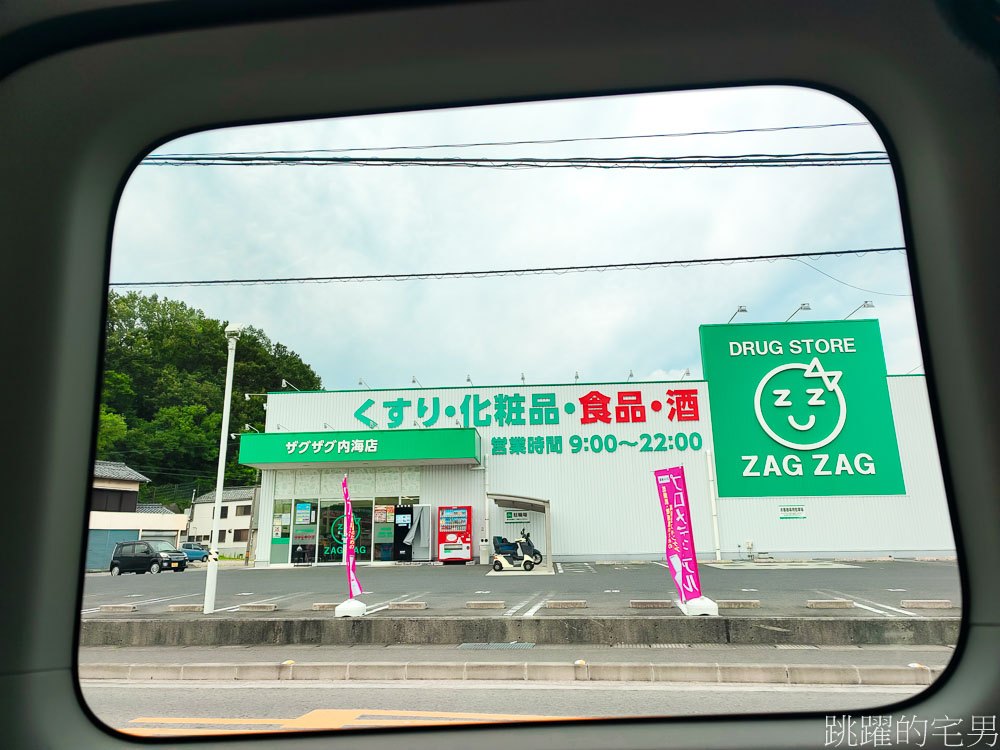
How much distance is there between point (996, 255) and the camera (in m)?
1.19

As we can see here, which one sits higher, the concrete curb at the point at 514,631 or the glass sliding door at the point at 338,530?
the glass sliding door at the point at 338,530

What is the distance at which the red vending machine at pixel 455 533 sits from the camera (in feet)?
48.8

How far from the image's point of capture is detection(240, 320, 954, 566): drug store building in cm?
1391

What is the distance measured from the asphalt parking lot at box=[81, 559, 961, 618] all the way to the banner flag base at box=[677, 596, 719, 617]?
24 centimetres

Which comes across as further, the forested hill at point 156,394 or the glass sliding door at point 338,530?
the glass sliding door at point 338,530

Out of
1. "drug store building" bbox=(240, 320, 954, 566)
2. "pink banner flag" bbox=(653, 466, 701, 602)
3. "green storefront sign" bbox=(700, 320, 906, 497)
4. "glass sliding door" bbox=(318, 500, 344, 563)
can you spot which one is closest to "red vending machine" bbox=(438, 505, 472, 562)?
"drug store building" bbox=(240, 320, 954, 566)

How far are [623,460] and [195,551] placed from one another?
1300 centimetres

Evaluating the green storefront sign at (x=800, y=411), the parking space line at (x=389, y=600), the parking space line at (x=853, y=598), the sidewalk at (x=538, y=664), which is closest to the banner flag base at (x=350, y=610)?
the parking space line at (x=389, y=600)

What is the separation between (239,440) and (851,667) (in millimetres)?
14256

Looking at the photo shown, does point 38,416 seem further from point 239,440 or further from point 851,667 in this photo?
point 239,440

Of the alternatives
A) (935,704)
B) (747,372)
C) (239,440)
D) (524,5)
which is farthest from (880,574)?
(239,440)

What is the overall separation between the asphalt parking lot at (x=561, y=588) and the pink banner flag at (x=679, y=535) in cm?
37

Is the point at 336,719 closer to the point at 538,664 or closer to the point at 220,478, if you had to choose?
the point at 538,664

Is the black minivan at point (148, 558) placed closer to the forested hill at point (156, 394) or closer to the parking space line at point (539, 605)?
the parking space line at point (539, 605)
